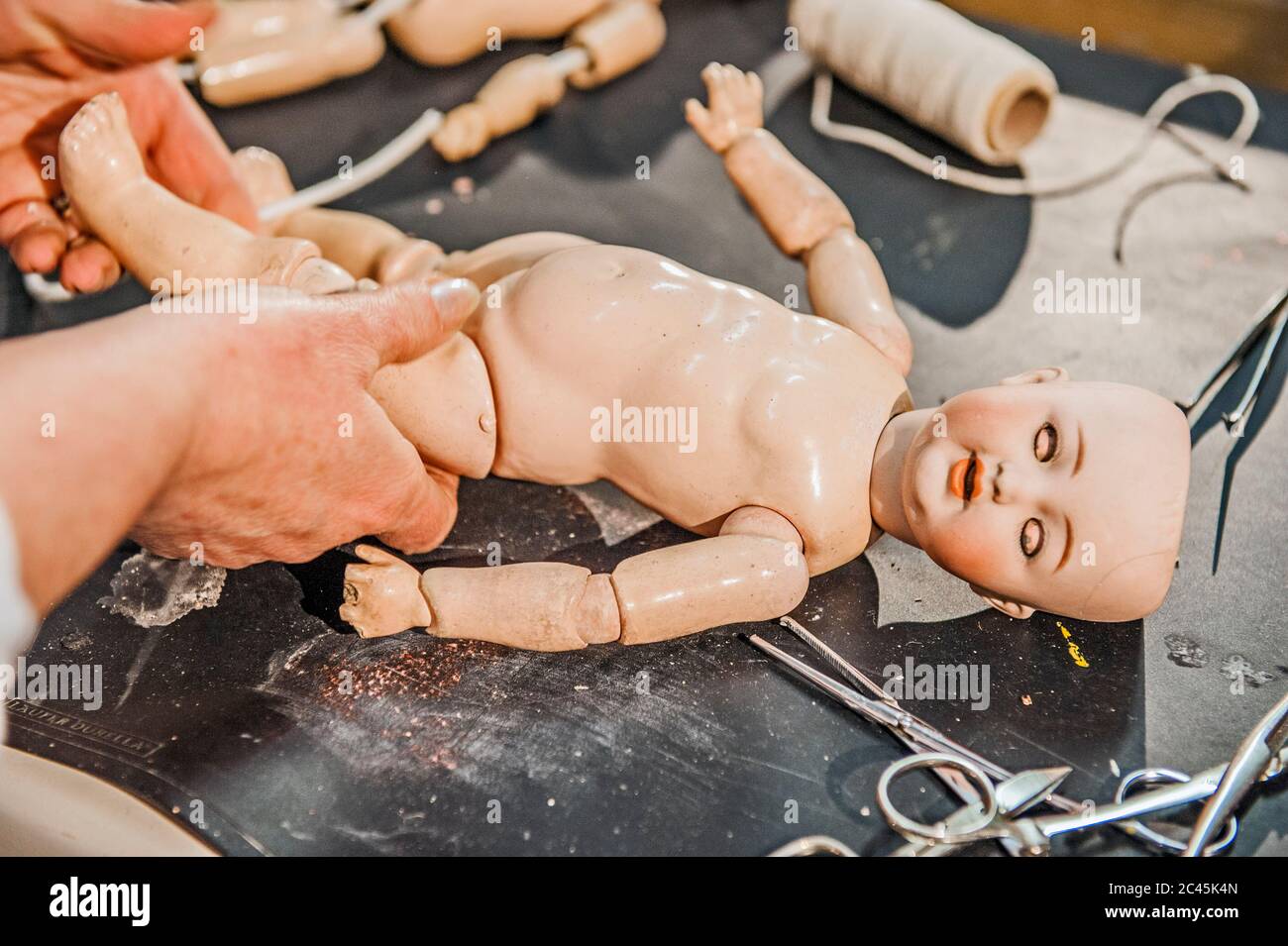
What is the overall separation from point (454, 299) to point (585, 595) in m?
0.39

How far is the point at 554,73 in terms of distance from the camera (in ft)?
6.75

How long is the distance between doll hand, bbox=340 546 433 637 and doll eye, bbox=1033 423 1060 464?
742 mm

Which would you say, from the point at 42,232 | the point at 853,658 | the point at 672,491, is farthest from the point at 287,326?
the point at 853,658

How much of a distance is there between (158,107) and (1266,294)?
181 cm

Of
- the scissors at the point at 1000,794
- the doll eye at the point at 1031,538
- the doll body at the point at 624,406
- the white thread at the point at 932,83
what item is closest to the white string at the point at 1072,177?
the white thread at the point at 932,83

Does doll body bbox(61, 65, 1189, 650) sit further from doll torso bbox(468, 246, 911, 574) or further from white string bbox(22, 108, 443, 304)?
white string bbox(22, 108, 443, 304)

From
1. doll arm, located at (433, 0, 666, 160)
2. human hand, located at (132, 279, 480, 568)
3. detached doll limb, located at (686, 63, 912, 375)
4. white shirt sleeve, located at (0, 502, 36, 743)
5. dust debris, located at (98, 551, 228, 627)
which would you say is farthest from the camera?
doll arm, located at (433, 0, 666, 160)

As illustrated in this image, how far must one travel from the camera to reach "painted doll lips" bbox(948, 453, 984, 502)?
1246 millimetres

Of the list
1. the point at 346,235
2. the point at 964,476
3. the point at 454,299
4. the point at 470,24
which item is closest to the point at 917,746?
the point at 964,476

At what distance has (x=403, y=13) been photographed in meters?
2.12

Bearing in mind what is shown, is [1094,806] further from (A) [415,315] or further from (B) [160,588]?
(B) [160,588]

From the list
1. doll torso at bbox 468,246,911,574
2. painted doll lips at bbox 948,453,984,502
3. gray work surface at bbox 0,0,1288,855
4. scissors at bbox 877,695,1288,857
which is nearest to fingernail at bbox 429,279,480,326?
doll torso at bbox 468,246,911,574

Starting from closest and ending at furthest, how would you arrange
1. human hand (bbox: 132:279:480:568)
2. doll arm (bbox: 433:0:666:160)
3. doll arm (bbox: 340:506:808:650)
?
1. human hand (bbox: 132:279:480:568)
2. doll arm (bbox: 340:506:808:650)
3. doll arm (bbox: 433:0:666:160)

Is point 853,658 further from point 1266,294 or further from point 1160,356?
point 1266,294
